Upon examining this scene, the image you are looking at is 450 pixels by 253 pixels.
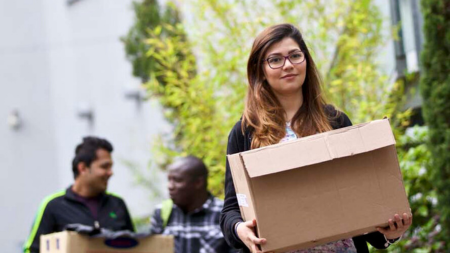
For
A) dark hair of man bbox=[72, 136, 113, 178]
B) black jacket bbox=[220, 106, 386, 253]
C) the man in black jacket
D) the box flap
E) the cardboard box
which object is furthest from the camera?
dark hair of man bbox=[72, 136, 113, 178]

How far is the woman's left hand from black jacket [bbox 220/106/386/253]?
10 centimetres

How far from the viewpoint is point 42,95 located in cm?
1788

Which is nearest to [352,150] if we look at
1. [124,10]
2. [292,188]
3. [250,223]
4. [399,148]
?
[292,188]

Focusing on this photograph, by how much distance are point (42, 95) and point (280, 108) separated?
1522 cm

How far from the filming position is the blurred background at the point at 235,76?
6.39 meters

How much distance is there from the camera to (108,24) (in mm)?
14906

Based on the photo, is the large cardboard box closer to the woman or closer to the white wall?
the woman

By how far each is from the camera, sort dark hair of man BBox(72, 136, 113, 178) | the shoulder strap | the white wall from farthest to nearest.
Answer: the white wall
dark hair of man BBox(72, 136, 113, 178)
the shoulder strap

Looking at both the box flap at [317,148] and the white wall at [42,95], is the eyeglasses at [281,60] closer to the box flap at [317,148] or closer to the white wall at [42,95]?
the box flap at [317,148]

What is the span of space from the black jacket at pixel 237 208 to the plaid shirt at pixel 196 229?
6.91 feet

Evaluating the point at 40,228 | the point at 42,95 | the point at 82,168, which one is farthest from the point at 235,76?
the point at 42,95

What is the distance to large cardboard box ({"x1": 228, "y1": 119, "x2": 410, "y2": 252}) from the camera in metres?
2.89

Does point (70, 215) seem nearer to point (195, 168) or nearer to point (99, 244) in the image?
point (99, 244)

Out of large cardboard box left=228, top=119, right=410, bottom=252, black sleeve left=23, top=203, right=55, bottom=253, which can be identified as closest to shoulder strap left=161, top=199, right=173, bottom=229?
black sleeve left=23, top=203, right=55, bottom=253
